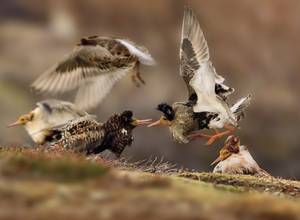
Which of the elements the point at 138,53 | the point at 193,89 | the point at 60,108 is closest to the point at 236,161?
the point at 193,89

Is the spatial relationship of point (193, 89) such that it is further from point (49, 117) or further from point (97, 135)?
point (49, 117)

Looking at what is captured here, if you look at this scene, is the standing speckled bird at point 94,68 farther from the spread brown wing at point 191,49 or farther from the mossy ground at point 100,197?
the mossy ground at point 100,197

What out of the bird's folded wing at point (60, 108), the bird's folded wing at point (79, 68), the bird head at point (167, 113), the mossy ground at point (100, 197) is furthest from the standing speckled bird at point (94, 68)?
the mossy ground at point (100, 197)

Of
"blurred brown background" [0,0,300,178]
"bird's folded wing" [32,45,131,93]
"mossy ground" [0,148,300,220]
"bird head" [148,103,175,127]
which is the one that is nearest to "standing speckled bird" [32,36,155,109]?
"bird's folded wing" [32,45,131,93]

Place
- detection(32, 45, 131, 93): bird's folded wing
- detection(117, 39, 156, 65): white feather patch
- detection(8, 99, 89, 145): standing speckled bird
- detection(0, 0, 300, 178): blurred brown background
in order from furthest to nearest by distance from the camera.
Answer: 1. detection(0, 0, 300, 178): blurred brown background
2. detection(32, 45, 131, 93): bird's folded wing
3. detection(117, 39, 156, 65): white feather patch
4. detection(8, 99, 89, 145): standing speckled bird

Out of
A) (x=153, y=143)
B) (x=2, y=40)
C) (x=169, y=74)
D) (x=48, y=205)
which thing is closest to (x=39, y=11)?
(x=2, y=40)

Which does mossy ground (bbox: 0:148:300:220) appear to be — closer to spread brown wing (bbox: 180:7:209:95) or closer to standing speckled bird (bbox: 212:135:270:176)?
spread brown wing (bbox: 180:7:209:95)
